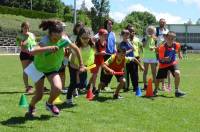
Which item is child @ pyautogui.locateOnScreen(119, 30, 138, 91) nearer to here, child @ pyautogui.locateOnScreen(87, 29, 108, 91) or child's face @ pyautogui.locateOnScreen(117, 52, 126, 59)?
child @ pyautogui.locateOnScreen(87, 29, 108, 91)

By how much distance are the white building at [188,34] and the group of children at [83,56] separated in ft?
354

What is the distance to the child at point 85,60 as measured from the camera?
36.0 ft

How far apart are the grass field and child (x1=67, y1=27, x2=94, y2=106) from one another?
406 mm

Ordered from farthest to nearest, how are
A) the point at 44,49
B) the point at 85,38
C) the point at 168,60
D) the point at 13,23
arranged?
the point at 13,23 < the point at 168,60 < the point at 85,38 < the point at 44,49

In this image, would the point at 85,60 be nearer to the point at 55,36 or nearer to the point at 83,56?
the point at 83,56

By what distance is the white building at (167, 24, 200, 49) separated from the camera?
4764 inches

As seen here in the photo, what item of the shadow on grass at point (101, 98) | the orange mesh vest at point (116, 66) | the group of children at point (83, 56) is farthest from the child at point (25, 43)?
the orange mesh vest at point (116, 66)

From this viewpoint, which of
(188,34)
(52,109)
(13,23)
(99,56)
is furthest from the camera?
(188,34)

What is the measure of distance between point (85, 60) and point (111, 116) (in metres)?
2.43

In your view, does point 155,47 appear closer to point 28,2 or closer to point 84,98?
point 84,98

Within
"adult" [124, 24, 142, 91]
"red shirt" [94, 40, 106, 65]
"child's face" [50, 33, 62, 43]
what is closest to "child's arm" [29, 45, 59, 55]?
"child's face" [50, 33, 62, 43]

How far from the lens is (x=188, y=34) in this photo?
123 m

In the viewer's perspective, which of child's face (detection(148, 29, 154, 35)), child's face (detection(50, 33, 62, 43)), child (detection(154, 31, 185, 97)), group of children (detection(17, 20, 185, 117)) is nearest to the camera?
child's face (detection(50, 33, 62, 43))

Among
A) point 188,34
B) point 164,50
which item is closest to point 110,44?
point 164,50
